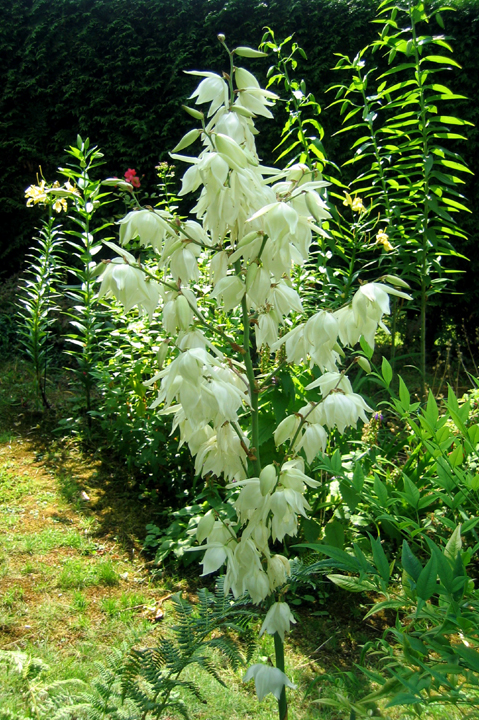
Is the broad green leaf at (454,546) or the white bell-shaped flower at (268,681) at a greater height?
the broad green leaf at (454,546)

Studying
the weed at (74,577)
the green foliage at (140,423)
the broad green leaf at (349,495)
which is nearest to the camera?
the broad green leaf at (349,495)

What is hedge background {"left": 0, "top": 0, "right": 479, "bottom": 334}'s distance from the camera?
17.1 feet

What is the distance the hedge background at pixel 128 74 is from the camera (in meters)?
5.20

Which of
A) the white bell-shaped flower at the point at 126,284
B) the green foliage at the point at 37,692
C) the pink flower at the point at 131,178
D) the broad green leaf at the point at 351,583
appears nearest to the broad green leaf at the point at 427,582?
the broad green leaf at the point at 351,583

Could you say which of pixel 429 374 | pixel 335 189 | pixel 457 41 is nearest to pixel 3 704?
pixel 429 374

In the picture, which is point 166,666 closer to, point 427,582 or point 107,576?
point 427,582

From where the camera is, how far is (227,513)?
2367 millimetres

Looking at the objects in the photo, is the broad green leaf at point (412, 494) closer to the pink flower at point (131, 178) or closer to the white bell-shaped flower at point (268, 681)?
the white bell-shaped flower at point (268, 681)

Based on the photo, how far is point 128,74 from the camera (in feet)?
19.2

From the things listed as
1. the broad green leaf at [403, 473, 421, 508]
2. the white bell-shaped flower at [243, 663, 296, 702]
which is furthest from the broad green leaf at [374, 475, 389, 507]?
the white bell-shaped flower at [243, 663, 296, 702]

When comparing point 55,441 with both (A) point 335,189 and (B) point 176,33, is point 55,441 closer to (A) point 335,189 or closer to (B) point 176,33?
(A) point 335,189

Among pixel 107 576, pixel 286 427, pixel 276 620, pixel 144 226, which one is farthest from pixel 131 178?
pixel 276 620

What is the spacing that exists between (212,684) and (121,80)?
575 centimetres

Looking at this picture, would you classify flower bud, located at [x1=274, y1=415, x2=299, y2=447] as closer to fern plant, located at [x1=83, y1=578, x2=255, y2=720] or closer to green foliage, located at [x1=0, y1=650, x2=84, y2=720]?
fern plant, located at [x1=83, y1=578, x2=255, y2=720]
